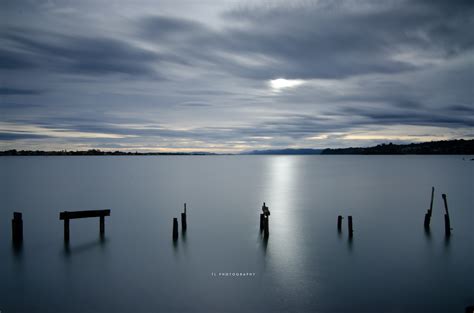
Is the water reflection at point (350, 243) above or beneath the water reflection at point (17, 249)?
beneath

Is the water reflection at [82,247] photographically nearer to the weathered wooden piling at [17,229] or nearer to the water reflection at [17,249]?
the water reflection at [17,249]

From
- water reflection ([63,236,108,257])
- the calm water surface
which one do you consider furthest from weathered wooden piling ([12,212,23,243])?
water reflection ([63,236,108,257])

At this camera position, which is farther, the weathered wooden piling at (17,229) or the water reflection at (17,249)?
the weathered wooden piling at (17,229)

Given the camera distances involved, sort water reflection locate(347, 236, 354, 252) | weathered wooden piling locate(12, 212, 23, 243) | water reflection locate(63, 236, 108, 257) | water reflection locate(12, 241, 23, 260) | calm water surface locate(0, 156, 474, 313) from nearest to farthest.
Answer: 1. calm water surface locate(0, 156, 474, 313)
2. water reflection locate(12, 241, 23, 260)
3. water reflection locate(63, 236, 108, 257)
4. weathered wooden piling locate(12, 212, 23, 243)
5. water reflection locate(347, 236, 354, 252)

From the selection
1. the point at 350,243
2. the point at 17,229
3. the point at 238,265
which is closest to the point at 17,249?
the point at 17,229

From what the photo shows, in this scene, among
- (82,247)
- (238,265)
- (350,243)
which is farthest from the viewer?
(350,243)

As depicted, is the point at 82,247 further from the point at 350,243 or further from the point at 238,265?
the point at 350,243

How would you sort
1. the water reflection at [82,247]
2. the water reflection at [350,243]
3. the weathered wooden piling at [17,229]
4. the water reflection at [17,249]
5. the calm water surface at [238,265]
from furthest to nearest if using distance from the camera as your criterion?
the water reflection at [350,243] → the weathered wooden piling at [17,229] → the water reflection at [82,247] → the water reflection at [17,249] → the calm water surface at [238,265]

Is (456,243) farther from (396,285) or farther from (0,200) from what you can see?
(0,200)

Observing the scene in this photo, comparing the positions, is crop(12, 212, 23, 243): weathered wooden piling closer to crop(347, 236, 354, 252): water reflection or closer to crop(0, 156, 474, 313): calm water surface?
crop(0, 156, 474, 313): calm water surface

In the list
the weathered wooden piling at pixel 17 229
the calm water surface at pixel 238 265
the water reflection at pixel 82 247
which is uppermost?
the weathered wooden piling at pixel 17 229

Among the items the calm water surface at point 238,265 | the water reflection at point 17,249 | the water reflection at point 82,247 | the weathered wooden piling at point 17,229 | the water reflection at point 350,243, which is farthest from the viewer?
the water reflection at point 350,243

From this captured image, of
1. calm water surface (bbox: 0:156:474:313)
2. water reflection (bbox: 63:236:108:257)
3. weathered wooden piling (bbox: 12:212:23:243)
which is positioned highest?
weathered wooden piling (bbox: 12:212:23:243)

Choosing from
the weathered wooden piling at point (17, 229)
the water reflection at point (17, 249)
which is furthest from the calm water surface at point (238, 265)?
the weathered wooden piling at point (17, 229)
